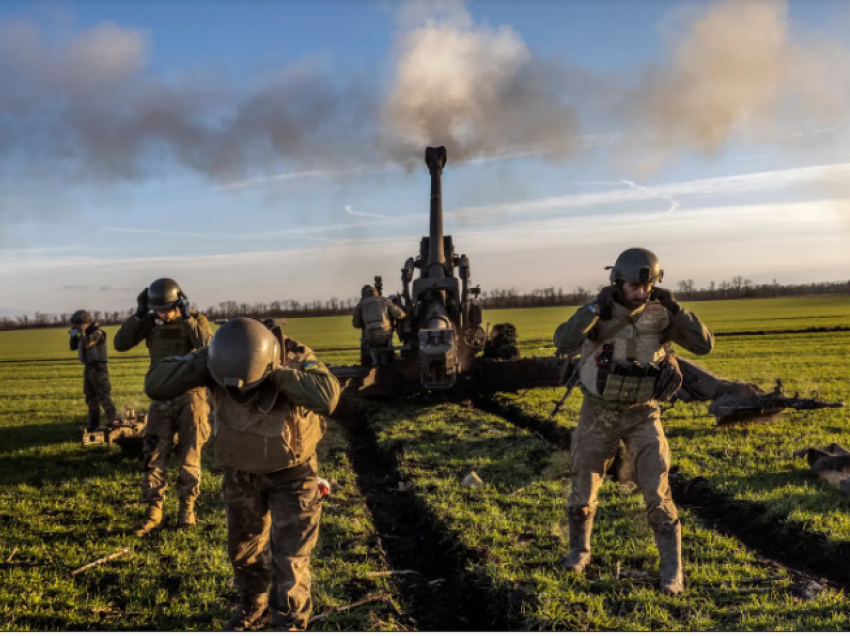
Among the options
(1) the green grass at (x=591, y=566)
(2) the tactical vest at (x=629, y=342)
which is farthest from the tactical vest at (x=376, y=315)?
(2) the tactical vest at (x=629, y=342)

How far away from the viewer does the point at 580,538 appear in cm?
579

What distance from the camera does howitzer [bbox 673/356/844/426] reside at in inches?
429

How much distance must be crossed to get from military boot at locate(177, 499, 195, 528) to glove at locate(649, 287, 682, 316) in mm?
4946

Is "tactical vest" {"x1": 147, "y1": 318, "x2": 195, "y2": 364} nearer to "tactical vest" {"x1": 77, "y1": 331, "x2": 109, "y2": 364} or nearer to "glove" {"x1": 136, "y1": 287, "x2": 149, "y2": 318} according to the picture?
"glove" {"x1": 136, "y1": 287, "x2": 149, "y2": 318}

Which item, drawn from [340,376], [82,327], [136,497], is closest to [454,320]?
[340,376]

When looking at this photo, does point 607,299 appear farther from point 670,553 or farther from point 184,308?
point 184,308

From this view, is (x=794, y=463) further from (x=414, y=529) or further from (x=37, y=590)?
(x=37, y=590)

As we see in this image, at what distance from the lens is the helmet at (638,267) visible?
5.48 meters

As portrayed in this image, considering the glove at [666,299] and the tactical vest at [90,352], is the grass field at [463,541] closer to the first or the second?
the tactical vest at [90,352]

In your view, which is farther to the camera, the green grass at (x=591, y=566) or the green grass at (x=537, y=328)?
the green grass at (x=537, y=328)

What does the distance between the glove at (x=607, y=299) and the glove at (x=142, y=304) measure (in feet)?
14.7

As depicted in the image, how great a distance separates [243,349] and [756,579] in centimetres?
434

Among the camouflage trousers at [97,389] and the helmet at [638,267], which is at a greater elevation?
the helmet at [638,267]

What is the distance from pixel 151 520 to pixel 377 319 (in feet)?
26.7
